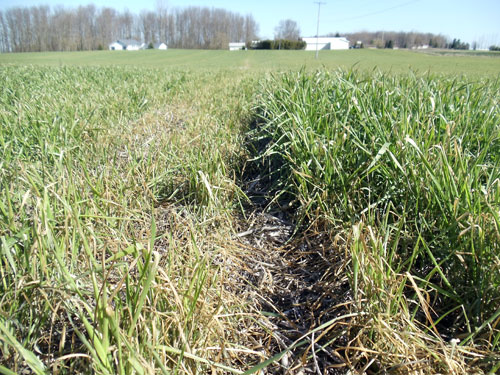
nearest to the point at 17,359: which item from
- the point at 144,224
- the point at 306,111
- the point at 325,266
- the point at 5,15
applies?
the point at 144,224

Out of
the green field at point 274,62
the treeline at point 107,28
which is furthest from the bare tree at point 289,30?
the green field at point 274,62

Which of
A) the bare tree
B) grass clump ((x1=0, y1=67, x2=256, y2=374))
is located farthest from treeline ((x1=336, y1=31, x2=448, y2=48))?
grass clump ((x1=0, y1=67, x2=256, y2=374))

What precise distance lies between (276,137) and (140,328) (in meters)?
1.67

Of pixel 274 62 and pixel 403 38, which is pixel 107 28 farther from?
pixel 403 38

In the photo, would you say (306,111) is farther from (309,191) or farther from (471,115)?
Answer: (471,115)

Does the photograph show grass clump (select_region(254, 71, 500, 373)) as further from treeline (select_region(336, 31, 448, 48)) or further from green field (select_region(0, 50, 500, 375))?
treeline (select_region(336, 31, 448, 48))

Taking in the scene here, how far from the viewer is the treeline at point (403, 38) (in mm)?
91812

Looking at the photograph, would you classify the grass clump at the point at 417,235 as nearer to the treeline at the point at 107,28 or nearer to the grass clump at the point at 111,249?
the grass clump at the point at 111,249

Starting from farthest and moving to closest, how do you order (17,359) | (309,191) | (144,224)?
(309,191) < (144,224) < (17,359)

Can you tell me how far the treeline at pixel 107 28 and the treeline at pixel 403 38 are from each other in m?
31.9

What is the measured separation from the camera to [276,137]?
7.46 feet

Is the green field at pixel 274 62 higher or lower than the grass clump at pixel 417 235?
higher

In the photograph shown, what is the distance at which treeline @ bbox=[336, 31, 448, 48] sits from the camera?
Answer: 9181cm

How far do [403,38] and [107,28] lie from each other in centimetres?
8031
